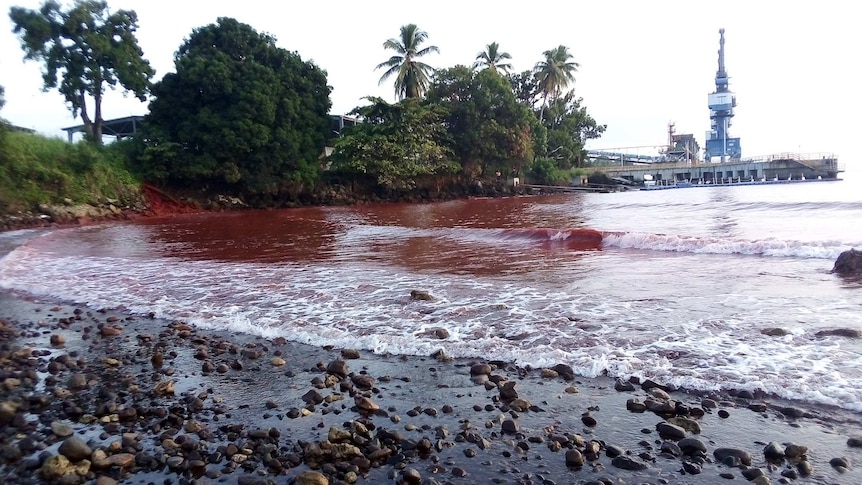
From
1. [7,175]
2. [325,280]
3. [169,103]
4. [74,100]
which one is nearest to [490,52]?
[169,103]

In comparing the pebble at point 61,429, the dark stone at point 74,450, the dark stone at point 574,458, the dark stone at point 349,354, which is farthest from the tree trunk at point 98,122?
the dark stone at point 574,458

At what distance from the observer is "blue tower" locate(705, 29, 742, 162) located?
3659 inches

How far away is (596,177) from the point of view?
63719mm

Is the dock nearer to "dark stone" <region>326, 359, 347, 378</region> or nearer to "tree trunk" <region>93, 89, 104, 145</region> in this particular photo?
"tree trunk" <region>93, 89, 104, 145</region>

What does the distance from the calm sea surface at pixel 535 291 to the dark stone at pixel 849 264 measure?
1.05 feet

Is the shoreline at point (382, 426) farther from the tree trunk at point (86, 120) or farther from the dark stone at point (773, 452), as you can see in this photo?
the tree trunk at point (86, 120)

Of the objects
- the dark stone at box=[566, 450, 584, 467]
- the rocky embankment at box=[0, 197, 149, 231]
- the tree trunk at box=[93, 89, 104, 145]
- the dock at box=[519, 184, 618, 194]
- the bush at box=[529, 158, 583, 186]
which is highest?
the tree trunk at box=[93, 89, 104, 145]

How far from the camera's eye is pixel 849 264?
9.62 meters

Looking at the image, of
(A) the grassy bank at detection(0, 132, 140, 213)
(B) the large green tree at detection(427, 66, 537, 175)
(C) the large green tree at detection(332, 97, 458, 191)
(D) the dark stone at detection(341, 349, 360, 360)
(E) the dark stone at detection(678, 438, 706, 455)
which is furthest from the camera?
(B) the large green tree at detection(427, 66, 537, 175)

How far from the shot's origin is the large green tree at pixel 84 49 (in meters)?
30.4

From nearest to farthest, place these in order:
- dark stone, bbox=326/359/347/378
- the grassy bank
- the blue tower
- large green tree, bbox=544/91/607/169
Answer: dark stone, bbox=326/359/347/378, the grassy bank, large green tree, bbox=544/91/607/169, the blue tower

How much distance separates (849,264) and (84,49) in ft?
Answer: 122

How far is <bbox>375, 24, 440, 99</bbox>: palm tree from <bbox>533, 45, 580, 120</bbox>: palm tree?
16352 mm

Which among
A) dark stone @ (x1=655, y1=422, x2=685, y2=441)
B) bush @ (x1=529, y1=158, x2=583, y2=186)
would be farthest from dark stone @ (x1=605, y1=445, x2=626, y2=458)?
bush @ (x1=529, y1=158, x2=583, y2=186)
